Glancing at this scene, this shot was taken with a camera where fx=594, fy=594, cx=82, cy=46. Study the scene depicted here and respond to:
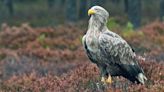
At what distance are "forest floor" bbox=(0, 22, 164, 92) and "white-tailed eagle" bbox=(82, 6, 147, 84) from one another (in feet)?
0.61

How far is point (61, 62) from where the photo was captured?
16.1 m

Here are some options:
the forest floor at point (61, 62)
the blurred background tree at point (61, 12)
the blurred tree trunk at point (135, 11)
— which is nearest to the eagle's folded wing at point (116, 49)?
the forest floor at point (61, 62)

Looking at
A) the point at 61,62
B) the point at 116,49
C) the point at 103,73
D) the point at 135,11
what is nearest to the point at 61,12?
the point at 135,11

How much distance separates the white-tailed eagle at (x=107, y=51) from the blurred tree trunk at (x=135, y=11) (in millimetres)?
19215

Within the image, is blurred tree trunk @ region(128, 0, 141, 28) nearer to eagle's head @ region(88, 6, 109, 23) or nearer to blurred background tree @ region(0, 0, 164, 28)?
blurred background tree @ region(0, 0, 164, 28)

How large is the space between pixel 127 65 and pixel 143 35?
1207 cm

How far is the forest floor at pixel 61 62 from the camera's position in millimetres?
8836

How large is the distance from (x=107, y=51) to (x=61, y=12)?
38324 mm

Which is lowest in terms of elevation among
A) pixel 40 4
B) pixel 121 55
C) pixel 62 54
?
pixel 40 4

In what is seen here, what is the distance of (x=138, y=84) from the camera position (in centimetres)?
841

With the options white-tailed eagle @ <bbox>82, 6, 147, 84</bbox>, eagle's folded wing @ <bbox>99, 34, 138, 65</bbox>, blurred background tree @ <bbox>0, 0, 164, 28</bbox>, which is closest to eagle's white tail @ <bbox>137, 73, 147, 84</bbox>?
white-tailed eagle @ <bbox>82, 6, 147, 84</bbox>

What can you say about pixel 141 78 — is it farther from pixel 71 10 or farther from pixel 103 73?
pixel 71 10

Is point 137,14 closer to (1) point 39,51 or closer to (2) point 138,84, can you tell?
(1) point 39,51

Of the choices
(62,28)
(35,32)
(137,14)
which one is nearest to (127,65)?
(35,32)
